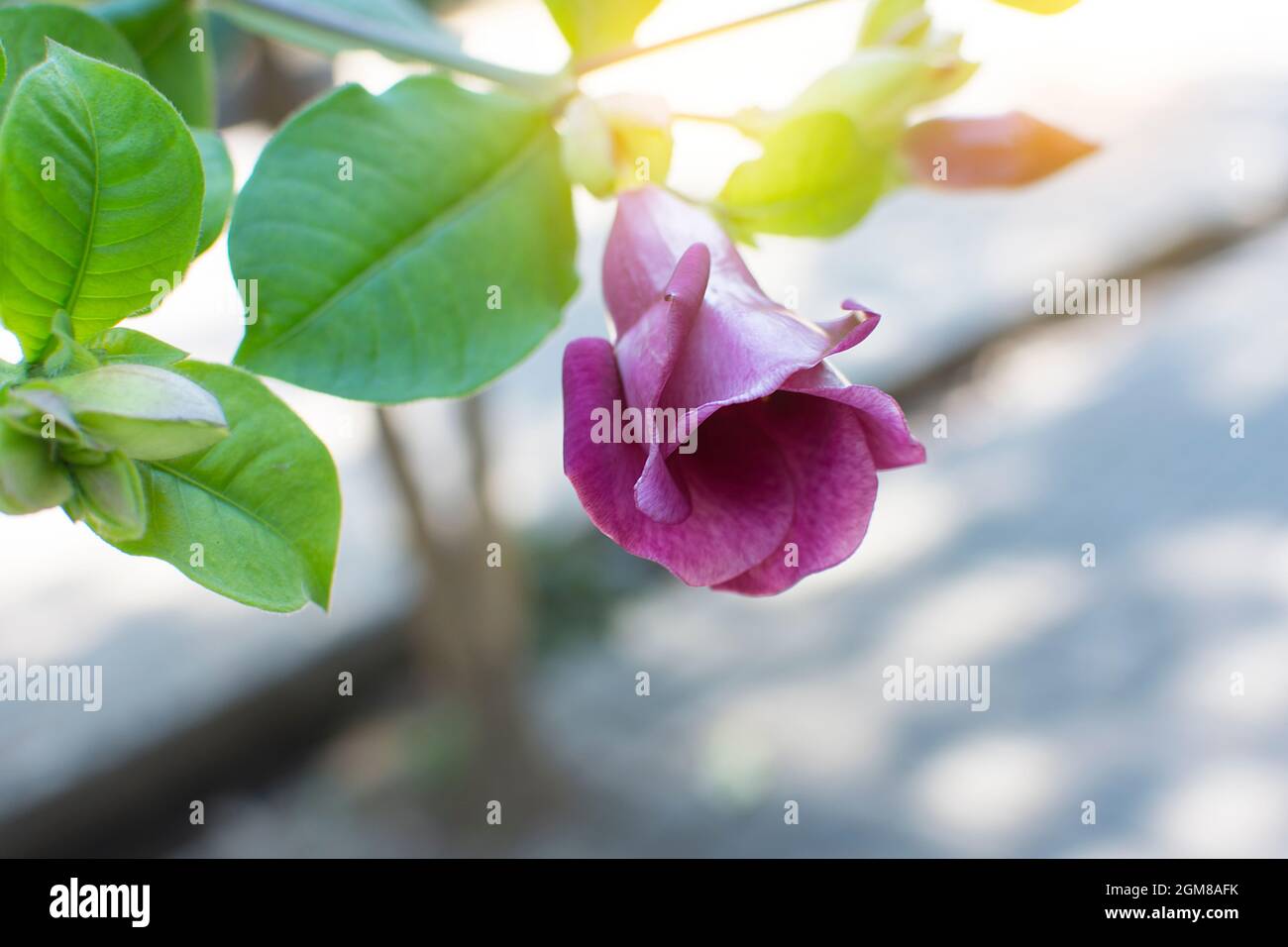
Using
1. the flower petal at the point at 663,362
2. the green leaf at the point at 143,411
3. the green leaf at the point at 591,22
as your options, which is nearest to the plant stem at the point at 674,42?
the green leaf at the point at 591,22

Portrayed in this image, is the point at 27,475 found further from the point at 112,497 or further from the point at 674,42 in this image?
the point at 674,42

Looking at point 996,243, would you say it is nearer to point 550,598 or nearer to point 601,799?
point 550,598

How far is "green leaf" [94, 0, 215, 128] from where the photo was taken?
0.47 m

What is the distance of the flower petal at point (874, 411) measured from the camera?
0.33 meters

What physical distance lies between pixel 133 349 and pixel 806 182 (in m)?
0.21

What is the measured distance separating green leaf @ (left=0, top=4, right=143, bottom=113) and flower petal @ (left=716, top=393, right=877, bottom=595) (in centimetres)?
24

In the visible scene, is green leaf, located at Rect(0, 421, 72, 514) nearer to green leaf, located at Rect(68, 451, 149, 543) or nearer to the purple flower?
green leaf, located at Rect(68, 451, 149, 543)

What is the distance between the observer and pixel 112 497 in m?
0.31

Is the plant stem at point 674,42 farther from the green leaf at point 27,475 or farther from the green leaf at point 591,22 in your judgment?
the green leaf at point 27,475

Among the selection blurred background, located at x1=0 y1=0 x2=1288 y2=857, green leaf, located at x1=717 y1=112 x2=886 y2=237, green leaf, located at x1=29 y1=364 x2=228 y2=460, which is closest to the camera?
green leaf, located at x1=29 y1=364 x2=228 y2=460

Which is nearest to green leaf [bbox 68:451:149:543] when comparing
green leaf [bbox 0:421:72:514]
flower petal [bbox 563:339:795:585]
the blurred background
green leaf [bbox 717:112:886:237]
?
green leaf [bbox 0:421:72:514]

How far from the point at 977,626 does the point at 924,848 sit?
1.59ft

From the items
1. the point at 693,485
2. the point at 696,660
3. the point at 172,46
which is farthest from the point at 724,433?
the point at 696,660

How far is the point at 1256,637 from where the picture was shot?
217 centimetres
